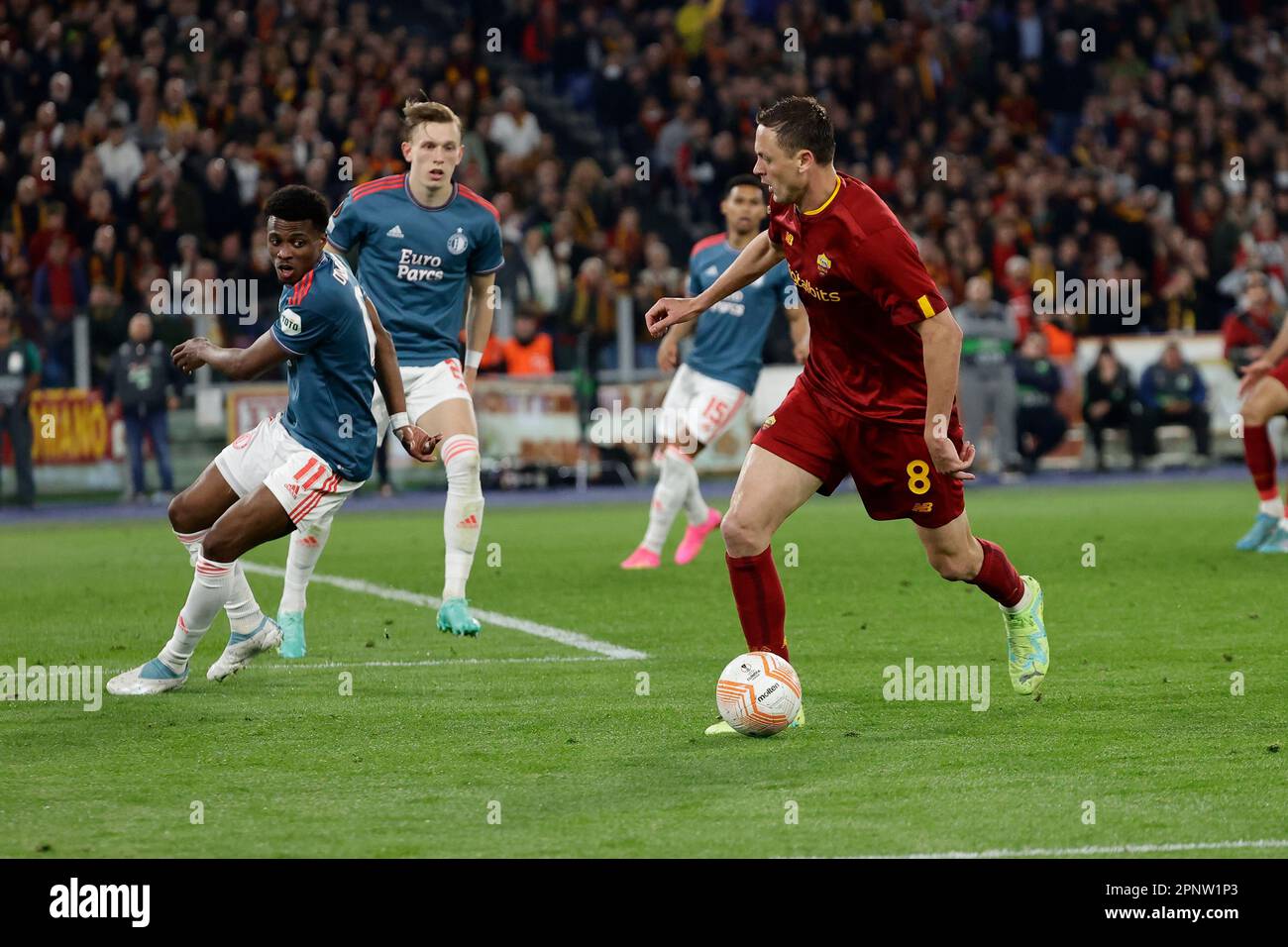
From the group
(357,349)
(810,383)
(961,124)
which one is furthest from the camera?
(961,124)

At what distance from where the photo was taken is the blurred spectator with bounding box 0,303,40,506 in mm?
19641


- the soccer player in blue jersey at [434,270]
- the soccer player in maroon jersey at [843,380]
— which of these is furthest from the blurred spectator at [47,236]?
the soccer player in maroon jersey at [843,380]

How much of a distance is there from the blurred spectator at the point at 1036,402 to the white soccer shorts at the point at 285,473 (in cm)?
1470

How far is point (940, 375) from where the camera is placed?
7137mm

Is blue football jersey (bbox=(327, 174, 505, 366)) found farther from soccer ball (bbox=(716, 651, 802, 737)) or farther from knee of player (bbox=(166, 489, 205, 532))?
soccer ball (bbox=(716, 651, 802, 737))

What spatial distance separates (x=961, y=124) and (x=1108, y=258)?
347 cm

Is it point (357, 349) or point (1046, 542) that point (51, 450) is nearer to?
point (1046, 542)

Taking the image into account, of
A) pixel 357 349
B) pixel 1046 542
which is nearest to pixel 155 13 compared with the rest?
pixel 1046 542

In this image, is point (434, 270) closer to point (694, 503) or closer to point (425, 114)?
point (425, 114)

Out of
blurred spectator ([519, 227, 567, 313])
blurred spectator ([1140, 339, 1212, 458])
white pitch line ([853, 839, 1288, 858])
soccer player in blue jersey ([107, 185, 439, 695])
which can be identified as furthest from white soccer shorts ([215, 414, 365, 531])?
blurred spectator ([1140, 339, 1212, 458])

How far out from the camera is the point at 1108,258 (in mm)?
24469

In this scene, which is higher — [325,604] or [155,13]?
[155,13]

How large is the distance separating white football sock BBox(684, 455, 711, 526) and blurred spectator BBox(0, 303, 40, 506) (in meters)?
8.63
